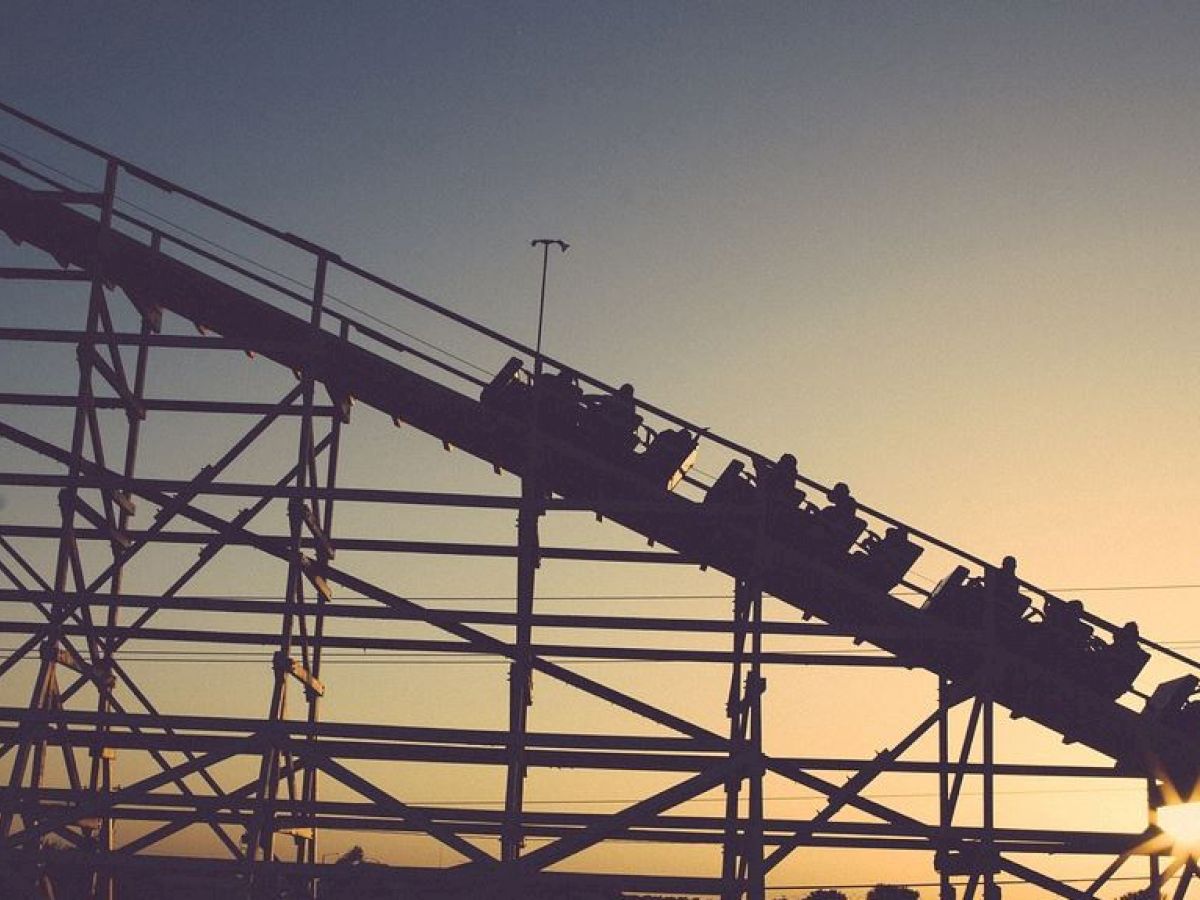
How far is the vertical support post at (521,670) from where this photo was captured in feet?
64.9

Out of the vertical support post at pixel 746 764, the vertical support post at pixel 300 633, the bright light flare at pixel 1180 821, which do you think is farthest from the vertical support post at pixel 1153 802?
the vertical support post at pixel 300 633

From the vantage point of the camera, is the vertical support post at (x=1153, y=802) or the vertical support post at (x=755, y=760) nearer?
the vertical support post at (x=755, y=760)

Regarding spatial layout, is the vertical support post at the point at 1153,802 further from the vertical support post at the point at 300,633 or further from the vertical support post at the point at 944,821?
the vertical support post at the point at 300,633

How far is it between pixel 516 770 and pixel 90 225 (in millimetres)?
8929

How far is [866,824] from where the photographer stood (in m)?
20.2

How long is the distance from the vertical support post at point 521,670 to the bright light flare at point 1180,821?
8.21 m

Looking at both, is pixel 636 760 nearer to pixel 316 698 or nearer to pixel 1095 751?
pixel 316 698

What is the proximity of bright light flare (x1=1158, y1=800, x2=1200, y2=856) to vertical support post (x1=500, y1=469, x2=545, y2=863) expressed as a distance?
821cm

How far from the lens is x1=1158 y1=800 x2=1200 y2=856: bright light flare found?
70.8 ft

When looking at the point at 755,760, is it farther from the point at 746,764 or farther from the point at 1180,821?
the point at 1180,821

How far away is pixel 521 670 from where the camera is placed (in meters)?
20.2

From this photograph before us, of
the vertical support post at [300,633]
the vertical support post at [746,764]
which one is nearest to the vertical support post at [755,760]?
the vertical support post at [746,764]

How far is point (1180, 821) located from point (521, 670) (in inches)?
343

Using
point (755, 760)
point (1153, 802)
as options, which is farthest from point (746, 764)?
point (1153, 802)
